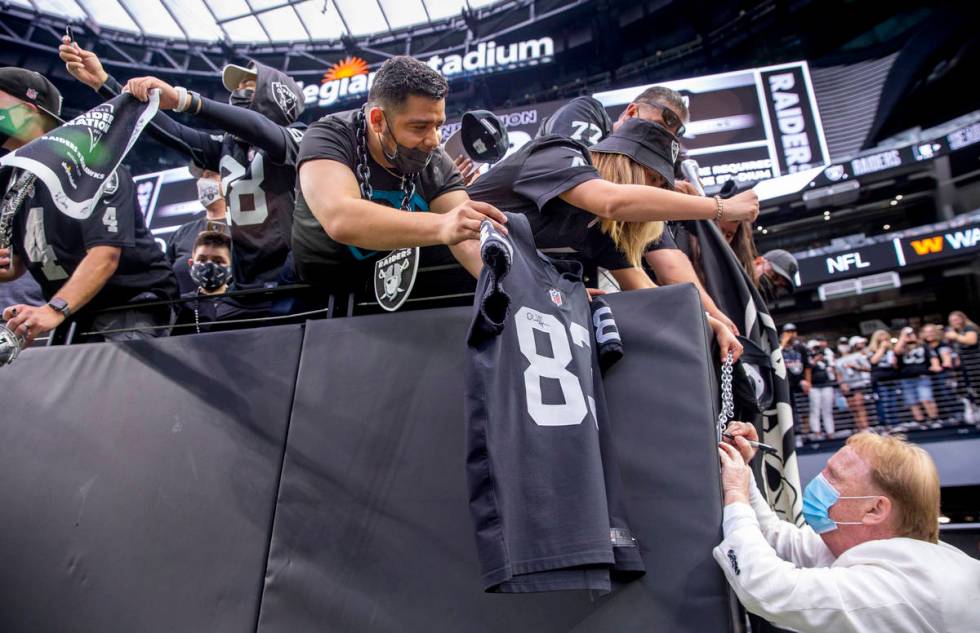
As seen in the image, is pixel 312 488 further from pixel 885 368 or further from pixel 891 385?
pixel 885 368

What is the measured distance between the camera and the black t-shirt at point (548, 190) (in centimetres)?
193

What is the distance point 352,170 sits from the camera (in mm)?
1967

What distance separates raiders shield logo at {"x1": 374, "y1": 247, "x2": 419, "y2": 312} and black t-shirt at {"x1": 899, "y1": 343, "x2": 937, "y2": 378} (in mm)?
10011

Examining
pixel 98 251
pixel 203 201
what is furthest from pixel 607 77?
pixel 98 251

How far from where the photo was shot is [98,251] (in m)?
2.50

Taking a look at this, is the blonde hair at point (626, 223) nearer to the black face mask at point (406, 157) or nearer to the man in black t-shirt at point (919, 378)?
the black face mask at point (406, 157)

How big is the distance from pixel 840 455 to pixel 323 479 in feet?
5.02

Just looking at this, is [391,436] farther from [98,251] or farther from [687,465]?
[98,251]

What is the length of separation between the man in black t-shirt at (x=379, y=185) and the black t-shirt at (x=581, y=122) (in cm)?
66

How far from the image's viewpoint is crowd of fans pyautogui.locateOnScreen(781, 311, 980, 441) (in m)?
8.87

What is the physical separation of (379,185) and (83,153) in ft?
3.49

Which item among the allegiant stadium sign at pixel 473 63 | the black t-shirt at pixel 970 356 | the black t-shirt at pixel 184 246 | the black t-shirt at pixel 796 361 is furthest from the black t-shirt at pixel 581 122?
the allegiant stadium sign at pixel 473 63

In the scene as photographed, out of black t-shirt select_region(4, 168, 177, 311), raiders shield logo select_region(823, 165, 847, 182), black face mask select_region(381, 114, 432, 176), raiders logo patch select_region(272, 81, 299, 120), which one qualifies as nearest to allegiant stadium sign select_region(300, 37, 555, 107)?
raiders shield logo select_region(823, 165, 847, 182)

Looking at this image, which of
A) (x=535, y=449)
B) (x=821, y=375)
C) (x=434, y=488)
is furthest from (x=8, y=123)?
(x=821, y=375)
